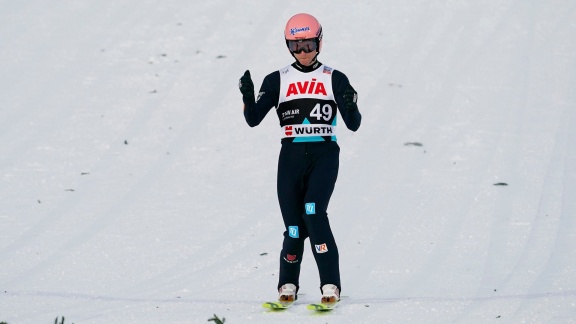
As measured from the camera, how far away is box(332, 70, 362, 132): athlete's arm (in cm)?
721

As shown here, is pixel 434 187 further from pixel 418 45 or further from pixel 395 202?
pixel 418 45

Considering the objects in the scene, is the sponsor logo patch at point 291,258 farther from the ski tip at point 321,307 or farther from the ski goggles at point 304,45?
the ski goggles at point 304,45

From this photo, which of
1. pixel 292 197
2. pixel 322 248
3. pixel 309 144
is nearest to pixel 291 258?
pixel 322 248

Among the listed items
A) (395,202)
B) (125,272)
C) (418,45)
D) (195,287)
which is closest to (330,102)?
(195,287)

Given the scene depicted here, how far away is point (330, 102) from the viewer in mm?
7391

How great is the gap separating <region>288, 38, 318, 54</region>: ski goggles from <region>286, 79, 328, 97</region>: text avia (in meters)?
0.21

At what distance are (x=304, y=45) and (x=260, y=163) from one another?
16.9 feet

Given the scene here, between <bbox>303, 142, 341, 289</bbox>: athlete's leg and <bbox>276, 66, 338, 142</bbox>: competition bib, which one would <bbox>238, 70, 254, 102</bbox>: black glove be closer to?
<bbox>276, 66, 338, 142</bbox>: competition bib

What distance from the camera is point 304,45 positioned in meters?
7.36

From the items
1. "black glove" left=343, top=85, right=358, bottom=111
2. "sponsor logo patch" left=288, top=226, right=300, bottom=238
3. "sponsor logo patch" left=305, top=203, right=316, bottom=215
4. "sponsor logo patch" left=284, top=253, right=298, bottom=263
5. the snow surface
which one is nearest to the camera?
"black glove" left=343, top=85, right=358, bottom=111

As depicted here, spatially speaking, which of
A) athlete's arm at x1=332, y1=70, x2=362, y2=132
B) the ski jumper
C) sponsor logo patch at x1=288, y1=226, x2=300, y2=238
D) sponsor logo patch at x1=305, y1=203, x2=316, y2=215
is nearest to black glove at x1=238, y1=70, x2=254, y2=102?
the ski jumper

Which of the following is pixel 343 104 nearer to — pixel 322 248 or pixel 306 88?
pixel 306 88

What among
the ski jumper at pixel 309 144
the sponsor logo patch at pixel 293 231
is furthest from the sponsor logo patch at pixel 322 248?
the sponsor logo patch at pixel 293 231

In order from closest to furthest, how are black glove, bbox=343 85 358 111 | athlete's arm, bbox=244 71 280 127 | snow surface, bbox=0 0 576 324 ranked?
black glove, bbox=343 85 358 111
athlete's arm, bbox=244 71 280 127
snow surface, bbox=0 0 576 324
